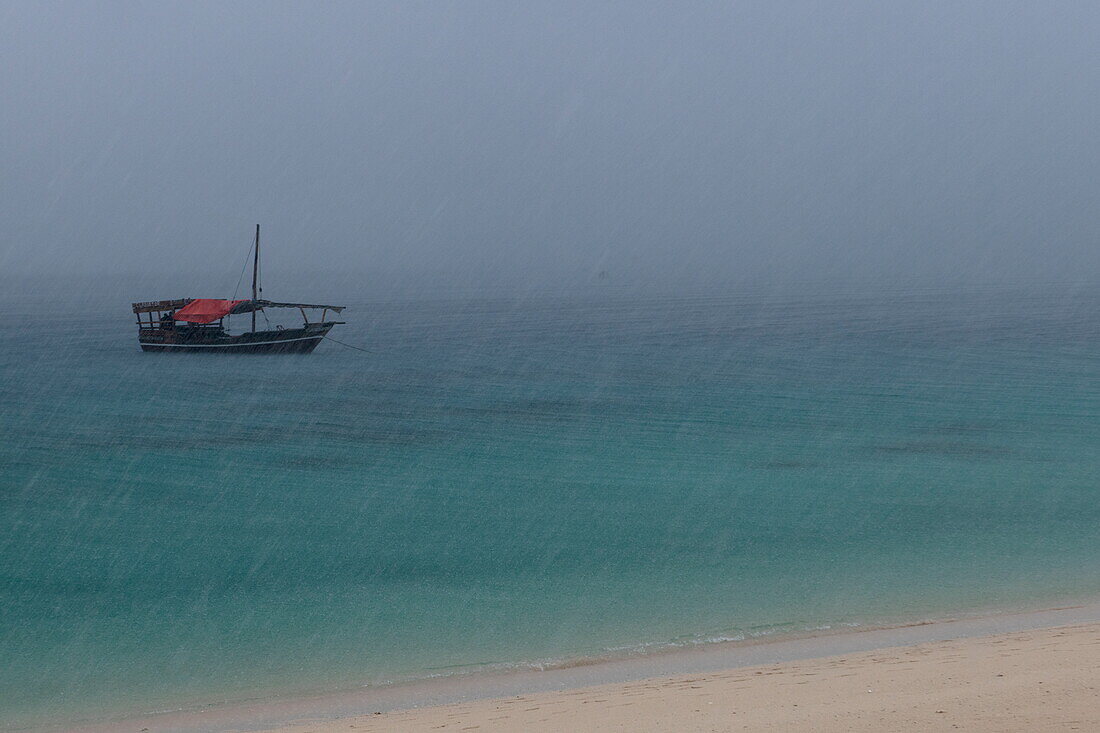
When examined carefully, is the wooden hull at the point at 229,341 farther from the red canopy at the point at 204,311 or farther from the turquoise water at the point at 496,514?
the turquoise water at the point at 496,514

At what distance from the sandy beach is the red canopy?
222ft

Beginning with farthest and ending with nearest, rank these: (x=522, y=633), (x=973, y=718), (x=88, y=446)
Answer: (x=88, y=446) < (x=522, y=633) < (x=973, y=718)

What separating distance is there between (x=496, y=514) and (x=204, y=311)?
187 ft

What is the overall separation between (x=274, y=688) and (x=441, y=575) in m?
6.51

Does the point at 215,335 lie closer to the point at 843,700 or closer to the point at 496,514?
the point at 496,514

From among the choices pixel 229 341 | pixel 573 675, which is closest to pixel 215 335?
pixel 229 341

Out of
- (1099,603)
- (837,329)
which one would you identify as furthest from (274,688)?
(837,329)

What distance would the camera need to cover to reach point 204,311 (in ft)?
252

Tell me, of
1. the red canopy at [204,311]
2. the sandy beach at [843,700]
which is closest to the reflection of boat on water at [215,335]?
the red canopy at [204,311]

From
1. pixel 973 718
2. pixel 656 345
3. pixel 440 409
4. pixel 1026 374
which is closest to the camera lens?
pixel 973 718

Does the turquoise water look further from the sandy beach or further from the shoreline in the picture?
the sandy beach

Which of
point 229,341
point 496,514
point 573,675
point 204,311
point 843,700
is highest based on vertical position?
point 843,700

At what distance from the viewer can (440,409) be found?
46969 millimetres

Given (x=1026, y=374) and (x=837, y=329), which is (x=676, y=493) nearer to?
(x=1026, y=374)
